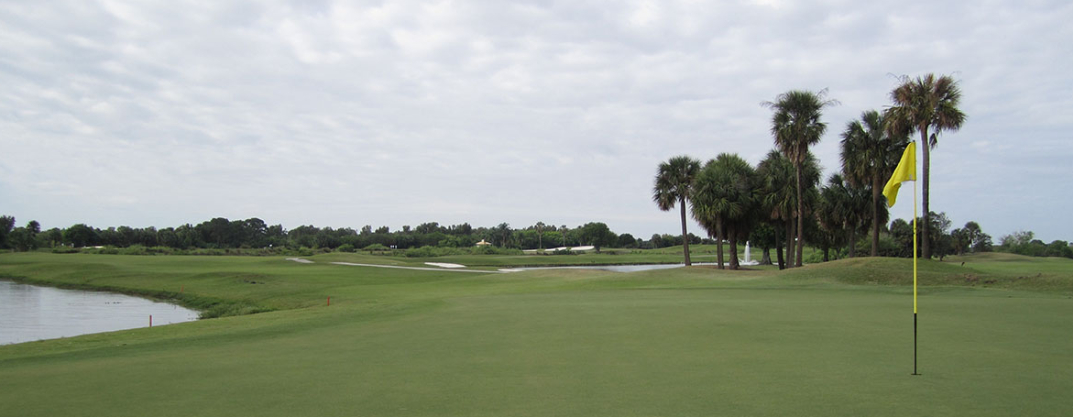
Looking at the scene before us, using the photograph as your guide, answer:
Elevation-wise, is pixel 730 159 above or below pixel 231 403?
above

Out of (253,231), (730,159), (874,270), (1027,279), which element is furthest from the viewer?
(253,231)

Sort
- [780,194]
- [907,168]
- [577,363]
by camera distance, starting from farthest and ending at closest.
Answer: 1. [780,194]
2. [907,168]
3. [577,363]

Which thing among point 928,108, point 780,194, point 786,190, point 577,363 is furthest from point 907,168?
point 780,194

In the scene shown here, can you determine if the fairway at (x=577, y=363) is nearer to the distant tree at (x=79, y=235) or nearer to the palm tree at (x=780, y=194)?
the palm tree at (x=780, y=194)

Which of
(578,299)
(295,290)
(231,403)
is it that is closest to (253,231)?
(295,290)

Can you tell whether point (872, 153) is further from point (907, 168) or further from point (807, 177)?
point (907, 168)

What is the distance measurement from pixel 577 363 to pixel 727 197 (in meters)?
39.3

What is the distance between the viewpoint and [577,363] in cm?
1105

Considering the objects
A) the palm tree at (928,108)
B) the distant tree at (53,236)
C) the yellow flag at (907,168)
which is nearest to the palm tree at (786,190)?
the palm tree at (928,108)

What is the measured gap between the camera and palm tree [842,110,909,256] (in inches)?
1714

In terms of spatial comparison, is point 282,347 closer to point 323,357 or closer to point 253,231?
point 323,357

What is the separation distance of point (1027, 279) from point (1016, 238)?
134772mm

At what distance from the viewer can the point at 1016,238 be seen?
5443 inches

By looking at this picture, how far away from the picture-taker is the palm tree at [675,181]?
5275 centimetres
